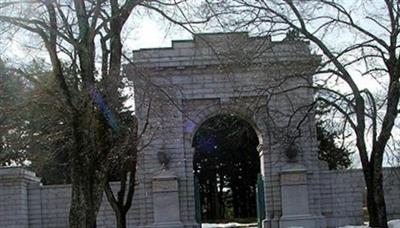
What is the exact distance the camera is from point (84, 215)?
13.3 m

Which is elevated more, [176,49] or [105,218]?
[176,49]

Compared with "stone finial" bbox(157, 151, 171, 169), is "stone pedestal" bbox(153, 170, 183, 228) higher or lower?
lower

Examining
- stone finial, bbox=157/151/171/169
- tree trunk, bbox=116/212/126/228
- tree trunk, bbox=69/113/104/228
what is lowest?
tree trunk, bbox=116/212/126/228

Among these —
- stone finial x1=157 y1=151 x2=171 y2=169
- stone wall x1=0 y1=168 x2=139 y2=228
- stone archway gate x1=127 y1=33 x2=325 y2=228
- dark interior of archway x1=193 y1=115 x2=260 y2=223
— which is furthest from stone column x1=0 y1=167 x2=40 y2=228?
dark interior of archway x1=193 y1=115 x2=260 y2=223

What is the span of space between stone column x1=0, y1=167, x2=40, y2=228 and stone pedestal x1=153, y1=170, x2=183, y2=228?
493cm

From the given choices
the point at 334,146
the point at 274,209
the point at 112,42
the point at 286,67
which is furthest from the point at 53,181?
the point at 112,42

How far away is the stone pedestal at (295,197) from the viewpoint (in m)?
27.6

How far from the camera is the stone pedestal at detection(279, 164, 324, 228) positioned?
2761cm

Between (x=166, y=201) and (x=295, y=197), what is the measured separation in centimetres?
501

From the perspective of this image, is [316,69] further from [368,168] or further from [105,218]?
[105,218]

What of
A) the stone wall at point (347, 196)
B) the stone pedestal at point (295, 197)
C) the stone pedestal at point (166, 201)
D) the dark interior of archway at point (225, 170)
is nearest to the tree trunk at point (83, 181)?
the stone pedestal at point (166, 201)

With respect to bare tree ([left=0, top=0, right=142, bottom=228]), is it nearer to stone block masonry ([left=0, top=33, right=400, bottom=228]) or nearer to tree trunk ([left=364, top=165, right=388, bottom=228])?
tree trunk ([left=364, top=165, right=388, bottom=228])

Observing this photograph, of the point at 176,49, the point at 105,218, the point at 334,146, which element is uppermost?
the point at 176,49

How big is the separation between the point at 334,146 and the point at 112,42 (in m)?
32.4
